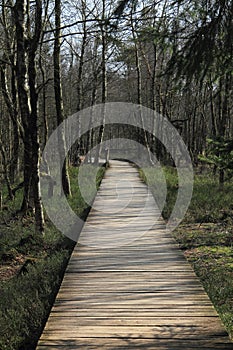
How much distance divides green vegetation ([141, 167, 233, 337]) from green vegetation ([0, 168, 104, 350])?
2066 mm

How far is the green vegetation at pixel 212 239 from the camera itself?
211 inches

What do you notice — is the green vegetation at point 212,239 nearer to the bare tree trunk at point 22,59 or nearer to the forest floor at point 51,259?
the forest floor at point 51,259

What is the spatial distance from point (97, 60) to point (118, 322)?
2292 centimetres

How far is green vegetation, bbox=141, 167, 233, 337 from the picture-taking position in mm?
5355

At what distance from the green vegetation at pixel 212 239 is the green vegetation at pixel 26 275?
6.78 feet

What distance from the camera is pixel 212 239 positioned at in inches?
323

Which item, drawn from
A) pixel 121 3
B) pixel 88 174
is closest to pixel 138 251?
pixel 121 3

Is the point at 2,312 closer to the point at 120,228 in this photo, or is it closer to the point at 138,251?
the point at 138,251

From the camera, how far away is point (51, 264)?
657cm

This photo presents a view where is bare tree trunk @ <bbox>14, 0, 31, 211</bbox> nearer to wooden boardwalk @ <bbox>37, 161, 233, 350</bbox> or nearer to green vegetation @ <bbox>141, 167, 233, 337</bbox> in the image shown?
wooden boardwalk @ <bbox>37, 161, 233, 350</bbox>

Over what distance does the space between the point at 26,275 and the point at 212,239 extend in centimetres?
381

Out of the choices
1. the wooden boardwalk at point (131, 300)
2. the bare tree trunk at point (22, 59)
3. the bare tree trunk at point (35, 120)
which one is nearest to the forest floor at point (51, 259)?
the wooden boardwalk at point (131, 300)

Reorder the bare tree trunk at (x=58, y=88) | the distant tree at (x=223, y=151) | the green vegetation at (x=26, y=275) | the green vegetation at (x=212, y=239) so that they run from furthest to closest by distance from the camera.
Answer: the bare tree trunk at (x=58, y=88)
the green vegetation at (x=212, y=239)
the distant tree at (x=223, y=151)
the green vegetation at (x=26, y=275)

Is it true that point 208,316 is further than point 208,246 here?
No
